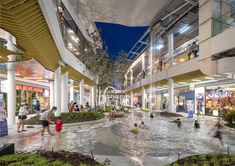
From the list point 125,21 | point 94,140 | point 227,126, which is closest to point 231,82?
point 227,126

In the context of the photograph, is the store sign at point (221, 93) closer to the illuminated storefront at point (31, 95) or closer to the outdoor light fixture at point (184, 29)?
the outdoor light fixture at point (184, 29)

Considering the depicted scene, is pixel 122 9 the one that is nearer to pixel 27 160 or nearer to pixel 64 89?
pixel 64 89

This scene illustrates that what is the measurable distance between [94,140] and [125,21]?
1981 cm

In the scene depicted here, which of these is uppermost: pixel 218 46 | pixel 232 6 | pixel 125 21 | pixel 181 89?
pixel 125 21

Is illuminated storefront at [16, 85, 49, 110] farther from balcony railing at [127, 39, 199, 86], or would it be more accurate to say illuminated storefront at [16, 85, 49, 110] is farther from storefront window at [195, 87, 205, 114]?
storefront window at [195, 87, 205, 114]

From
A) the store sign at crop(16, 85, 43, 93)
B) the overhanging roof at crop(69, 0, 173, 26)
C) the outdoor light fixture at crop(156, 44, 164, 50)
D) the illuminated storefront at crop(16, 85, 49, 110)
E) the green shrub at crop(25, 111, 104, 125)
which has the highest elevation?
the overhanging roof at crop(69, 0, 173, 26)

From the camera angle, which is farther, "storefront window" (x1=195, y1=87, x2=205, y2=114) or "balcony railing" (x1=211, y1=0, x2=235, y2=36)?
"storefront window" (x1=195, y1=87, x2=205, y2=114)

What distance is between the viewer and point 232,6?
49.0 feet

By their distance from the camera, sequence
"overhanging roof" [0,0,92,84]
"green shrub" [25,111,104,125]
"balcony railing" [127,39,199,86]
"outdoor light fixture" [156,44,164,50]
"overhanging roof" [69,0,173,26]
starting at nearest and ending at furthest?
"overhanging roof" [0,0,92,84] < "green shrub" [25,111,104,125] < "balcony railing" [127,39,199,86] < "overhanging roof" [69,0,173,26] < "outdoor light fixture" [156,44,164,50]

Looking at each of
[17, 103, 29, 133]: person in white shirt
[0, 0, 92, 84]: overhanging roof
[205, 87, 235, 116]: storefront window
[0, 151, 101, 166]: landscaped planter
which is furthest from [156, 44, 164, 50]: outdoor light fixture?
[0, 151, 101, 166]: landscaped planter

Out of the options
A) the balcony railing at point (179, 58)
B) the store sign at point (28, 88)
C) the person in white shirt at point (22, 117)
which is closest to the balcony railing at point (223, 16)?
the balcony railing at point (179, 58)

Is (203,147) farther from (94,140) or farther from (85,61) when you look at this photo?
(85,61)

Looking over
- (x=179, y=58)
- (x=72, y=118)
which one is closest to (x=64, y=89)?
(x=72, y=118)

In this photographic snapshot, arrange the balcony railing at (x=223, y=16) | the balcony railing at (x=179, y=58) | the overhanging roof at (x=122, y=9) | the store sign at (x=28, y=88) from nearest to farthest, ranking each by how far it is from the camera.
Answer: the balcony railing at (x=223, y=16), the balcony railing at (x=179, y=58), the overhanging roof at (x=122, y=9), the store sign at (x=28, y=88)
